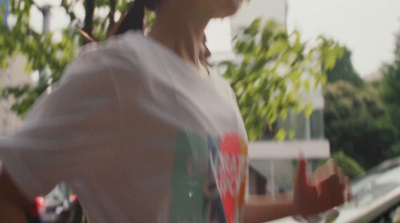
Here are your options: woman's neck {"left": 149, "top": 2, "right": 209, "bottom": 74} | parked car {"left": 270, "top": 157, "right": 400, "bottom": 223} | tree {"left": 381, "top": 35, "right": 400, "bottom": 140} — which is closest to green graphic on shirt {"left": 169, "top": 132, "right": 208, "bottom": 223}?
woman's neck {"left": 149, "top": 2, "right": 209, "bottom": 74}

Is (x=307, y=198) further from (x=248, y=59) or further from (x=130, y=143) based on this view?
(x=248, y=59)

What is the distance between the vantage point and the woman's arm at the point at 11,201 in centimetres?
36

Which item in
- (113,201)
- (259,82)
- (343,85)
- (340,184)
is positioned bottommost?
(343,85)

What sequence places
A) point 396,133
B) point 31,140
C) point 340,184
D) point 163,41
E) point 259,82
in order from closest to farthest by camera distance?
1. point 31,140
2. point 163,41
3. point 340,184
4. point 259,82
5. point 396,133

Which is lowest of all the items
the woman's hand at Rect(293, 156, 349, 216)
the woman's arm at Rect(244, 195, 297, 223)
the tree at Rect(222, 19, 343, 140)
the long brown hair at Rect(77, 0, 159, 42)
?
the tree at Rect(222, 19, 343, 140)

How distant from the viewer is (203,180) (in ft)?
1.46

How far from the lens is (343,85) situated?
683 centimetres

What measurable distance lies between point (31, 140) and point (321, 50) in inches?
42.8

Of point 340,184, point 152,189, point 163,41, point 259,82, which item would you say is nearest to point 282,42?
point 259,82

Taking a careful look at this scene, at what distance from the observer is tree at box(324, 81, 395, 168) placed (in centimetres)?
651

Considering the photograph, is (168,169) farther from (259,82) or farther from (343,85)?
(343,85)

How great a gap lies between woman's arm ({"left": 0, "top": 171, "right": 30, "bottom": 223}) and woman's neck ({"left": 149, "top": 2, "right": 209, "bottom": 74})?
0.21 metres

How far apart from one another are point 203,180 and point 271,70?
86 centimetres

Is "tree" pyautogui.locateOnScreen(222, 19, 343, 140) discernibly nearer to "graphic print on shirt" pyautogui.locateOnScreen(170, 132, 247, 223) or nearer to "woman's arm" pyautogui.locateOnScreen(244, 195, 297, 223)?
"woman's arm" pyautogui.locateOnScreen(244, 195, 297, 223)
